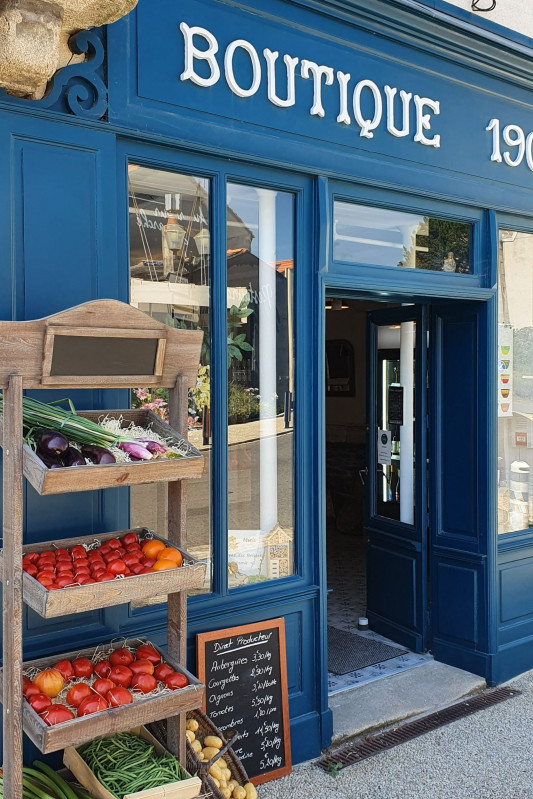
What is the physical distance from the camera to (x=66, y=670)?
2887mm

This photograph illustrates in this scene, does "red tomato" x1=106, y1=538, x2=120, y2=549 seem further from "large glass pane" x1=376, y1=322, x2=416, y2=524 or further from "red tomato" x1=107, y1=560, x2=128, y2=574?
"large glass pane" x1=376, y1=322, x2=416, y2=524

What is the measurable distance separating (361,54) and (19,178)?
2.43 metres

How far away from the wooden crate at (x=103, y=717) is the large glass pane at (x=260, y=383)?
4.01ft

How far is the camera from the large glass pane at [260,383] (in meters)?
4.18

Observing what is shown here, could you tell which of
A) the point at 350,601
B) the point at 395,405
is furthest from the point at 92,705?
the point at 350,601

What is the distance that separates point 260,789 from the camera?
12.7 feet

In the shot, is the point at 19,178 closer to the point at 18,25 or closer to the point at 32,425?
the point at 18,25

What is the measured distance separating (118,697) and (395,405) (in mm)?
3746

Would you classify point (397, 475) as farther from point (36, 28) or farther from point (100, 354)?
point (36, 28)

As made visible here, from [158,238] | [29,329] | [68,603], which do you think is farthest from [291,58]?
[68,603]

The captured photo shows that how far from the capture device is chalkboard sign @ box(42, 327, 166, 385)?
2705 mm

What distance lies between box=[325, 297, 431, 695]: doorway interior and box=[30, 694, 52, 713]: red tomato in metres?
2.52

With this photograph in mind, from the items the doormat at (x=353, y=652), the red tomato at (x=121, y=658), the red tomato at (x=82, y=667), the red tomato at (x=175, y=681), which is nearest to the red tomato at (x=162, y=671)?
the red tomato at (x=175, y=681)

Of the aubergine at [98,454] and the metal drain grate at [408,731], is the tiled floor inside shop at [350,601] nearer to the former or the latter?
the metal drain grate at [408,731]
